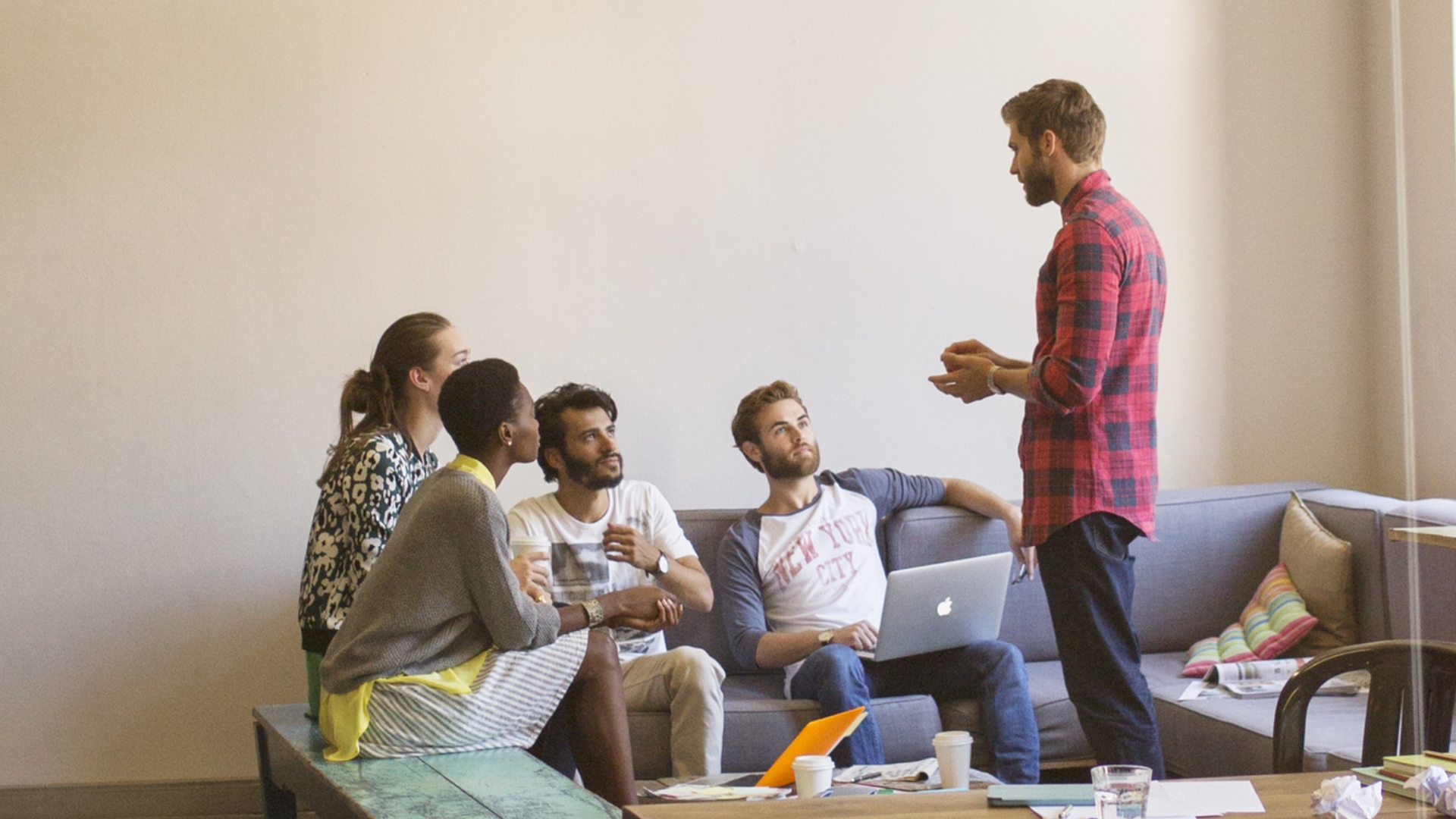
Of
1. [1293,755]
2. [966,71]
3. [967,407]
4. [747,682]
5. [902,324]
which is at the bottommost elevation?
[747,682]

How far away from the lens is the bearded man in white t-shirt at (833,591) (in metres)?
2.85

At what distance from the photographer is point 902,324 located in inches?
147

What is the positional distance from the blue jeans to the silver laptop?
0.15 feet

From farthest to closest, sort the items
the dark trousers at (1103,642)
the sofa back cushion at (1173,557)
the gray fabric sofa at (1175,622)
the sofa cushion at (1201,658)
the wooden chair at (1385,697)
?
the sofa back cushion at (1173,557), the sofa cushion at (1201,658), the gray fabric sofa at (1175,622), the dark trousers at (1103,642), the wooden chair at (1385,697)

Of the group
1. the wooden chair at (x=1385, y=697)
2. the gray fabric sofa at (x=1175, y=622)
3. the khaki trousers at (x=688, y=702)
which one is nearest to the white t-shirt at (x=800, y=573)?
the gray fabric sofa at (x=1175, y=622)

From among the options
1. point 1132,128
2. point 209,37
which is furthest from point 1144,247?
point 209,37

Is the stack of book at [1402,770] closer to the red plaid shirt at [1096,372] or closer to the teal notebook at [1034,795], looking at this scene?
the teal notebook at [1034,795]

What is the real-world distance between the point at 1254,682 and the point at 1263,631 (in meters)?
0.28

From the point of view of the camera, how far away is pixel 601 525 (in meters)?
3.11

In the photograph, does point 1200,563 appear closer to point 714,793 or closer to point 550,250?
point 550,250

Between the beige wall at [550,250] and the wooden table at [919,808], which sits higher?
the beige wall at [550,250]

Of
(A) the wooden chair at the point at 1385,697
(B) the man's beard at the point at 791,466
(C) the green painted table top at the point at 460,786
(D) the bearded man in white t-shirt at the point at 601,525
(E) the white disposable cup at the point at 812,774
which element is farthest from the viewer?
(B) the man's beard at the point at 791,466

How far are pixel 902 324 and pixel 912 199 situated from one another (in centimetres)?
35

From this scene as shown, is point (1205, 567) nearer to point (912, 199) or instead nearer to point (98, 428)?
point (912, 199)
